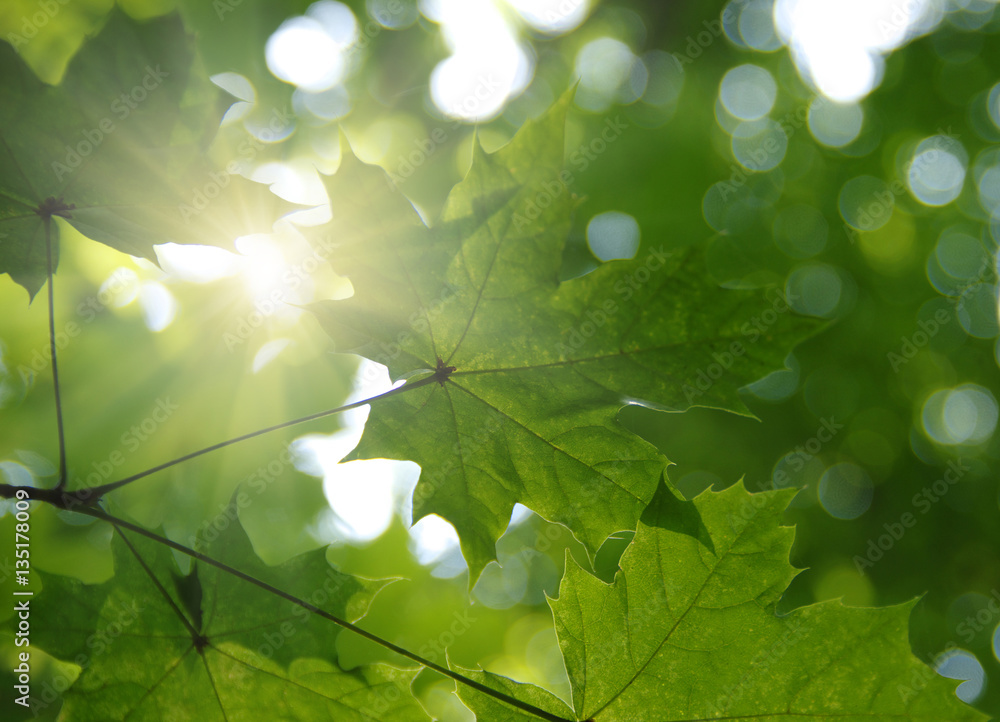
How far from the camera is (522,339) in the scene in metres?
1.60

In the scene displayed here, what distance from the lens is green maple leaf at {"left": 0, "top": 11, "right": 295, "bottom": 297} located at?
4.87 feet

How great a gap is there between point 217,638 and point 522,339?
4.26ft

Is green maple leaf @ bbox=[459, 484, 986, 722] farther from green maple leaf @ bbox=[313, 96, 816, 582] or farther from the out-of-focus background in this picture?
the out-of-focus background

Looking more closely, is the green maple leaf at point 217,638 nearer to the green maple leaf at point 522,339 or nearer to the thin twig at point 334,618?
the thin twig at point 334,618

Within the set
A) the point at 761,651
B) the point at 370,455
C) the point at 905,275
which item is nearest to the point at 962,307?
the point at 905,275

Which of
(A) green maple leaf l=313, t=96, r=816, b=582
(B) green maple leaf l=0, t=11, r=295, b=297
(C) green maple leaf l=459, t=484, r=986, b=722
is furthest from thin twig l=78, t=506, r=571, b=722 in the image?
(B) green maple leaf l=0, t=11, r=295, b=297

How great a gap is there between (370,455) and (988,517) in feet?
22.9

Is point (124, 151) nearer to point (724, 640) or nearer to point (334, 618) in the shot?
point (334, 618)

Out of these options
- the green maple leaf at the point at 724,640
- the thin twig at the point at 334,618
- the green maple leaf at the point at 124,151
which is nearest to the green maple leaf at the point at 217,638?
the thin twig at the point at 334,618

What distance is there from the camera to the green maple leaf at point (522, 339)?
139 cm

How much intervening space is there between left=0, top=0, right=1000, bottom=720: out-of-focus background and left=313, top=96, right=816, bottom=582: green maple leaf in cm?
203

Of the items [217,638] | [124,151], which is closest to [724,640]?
[217,638]

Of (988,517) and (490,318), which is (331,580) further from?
(988,517)

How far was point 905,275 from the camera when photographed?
17.5 ft
